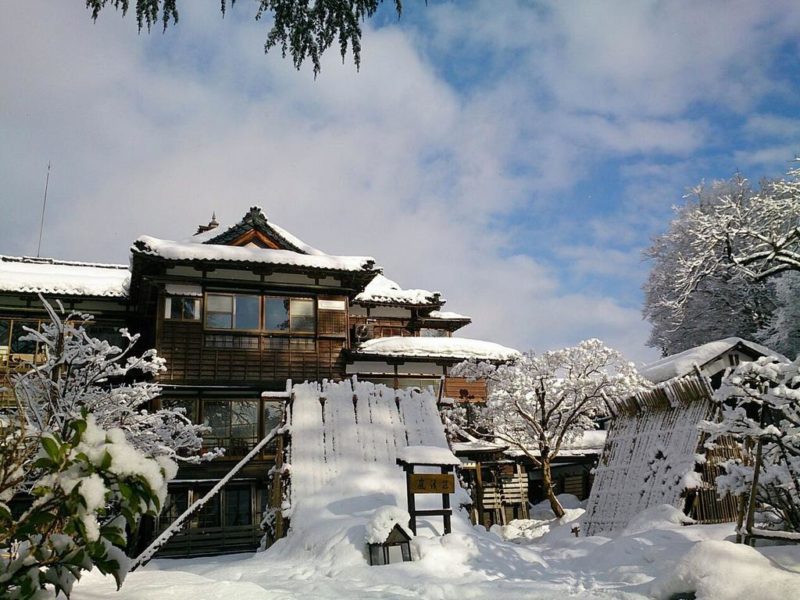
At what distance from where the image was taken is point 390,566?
31.9 ft

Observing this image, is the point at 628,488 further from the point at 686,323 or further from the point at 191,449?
the point at 686,323

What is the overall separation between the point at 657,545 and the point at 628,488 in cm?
440

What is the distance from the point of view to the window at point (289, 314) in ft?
80.2

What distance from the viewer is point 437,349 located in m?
26.1

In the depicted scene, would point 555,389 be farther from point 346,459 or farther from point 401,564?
point 401,564

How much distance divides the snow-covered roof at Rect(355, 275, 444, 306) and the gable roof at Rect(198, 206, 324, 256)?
477 cm

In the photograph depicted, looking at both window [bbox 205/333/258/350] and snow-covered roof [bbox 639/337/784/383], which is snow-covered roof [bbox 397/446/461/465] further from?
window [bbox 205/333/258/350]

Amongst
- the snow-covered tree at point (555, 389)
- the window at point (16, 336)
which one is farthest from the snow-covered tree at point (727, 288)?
the window at point (16, 336)

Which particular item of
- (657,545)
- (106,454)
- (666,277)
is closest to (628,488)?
(657,545)

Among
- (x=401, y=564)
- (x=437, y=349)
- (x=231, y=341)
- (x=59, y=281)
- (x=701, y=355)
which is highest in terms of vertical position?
(x=59, y=281)

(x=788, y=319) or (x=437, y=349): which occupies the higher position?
(x=788, y=319)

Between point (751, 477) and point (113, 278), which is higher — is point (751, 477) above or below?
below

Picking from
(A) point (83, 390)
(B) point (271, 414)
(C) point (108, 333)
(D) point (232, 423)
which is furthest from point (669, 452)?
(C) point (108, 333)

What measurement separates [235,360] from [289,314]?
8.80ft
